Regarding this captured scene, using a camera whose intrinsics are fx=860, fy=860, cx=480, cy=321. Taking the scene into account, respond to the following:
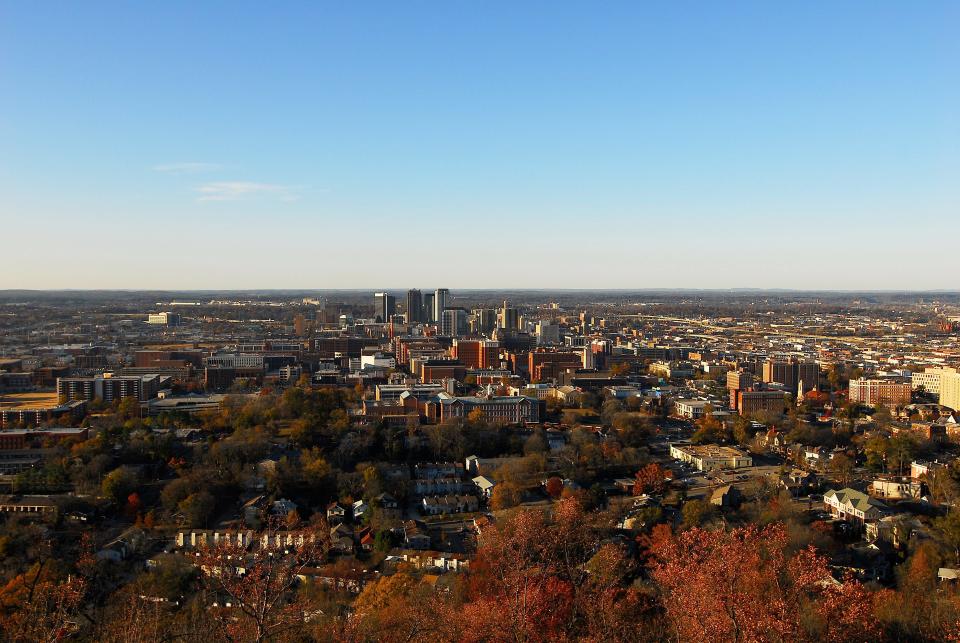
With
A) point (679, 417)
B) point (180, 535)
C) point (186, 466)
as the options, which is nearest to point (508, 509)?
point (180, 535)

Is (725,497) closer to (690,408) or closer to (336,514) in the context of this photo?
(336,514)

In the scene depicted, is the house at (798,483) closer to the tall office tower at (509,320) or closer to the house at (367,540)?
the house at (367,540)

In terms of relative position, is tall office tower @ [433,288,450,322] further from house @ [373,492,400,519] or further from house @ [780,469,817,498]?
house @ [373,492,400,519]

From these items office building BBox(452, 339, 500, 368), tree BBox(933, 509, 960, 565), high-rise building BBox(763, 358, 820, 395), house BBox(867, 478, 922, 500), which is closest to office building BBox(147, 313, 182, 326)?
office building BBox(452, 339, 500, 368)

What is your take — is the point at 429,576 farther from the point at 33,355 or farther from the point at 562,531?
the point at 33,355

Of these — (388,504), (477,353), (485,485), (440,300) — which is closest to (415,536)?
(388,504)

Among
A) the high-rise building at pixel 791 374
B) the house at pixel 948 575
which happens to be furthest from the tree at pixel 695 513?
the high-rise building at pixel 791 374
